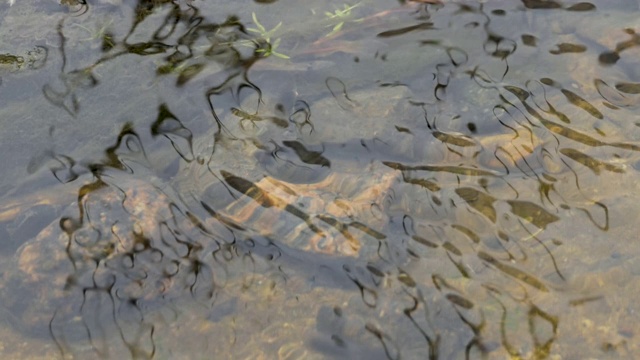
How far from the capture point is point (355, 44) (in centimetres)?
449

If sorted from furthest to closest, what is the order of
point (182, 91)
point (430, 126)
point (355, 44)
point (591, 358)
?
point (355, 44)
point (182, 91)
point (430, 126)
point (591, 358)

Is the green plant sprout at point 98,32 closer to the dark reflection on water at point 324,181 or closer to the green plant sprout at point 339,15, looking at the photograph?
the dark reflection on water at point 324,181

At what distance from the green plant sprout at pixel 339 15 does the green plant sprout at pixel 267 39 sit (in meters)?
0.34

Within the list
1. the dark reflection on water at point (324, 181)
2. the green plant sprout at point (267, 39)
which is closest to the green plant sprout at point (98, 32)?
the dark reflection on water at point (324, 181)

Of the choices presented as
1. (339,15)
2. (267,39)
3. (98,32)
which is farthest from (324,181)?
(98,32)

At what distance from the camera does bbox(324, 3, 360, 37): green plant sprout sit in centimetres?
457

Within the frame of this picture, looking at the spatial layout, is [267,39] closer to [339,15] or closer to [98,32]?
[339,15]

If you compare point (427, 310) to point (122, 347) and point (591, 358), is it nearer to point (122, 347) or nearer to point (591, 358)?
point (591, 358)

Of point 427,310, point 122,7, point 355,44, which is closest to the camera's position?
point 427,310

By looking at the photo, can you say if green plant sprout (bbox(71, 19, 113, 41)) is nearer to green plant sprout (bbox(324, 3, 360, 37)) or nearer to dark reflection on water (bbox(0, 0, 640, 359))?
dark reflection on water (bbox(0, 0, 640, 359))

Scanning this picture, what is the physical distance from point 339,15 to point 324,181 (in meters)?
1.46

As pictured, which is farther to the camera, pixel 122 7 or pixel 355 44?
pixel 122 7

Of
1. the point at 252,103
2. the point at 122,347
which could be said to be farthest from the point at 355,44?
the point at 122,347

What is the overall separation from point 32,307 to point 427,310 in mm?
1864
